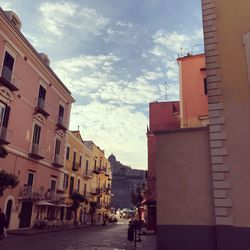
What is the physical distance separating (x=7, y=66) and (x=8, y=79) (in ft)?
3.06

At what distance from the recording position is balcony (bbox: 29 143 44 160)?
23.7 meters

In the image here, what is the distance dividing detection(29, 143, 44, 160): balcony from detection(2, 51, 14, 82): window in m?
6.11

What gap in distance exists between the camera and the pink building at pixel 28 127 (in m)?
20.5

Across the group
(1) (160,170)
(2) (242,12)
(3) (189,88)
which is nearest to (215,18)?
(2) (242,12)

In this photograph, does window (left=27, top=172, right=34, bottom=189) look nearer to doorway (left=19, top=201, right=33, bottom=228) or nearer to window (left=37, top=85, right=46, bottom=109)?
doorway (left=19, top=201, right=33, bottom=228)

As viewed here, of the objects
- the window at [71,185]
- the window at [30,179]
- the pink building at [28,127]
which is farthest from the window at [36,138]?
the window at [71,185]

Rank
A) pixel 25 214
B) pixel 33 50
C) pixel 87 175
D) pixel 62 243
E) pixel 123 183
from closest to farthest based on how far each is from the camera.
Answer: pixel 62 243
pixel 25 214
pixel 33 50
pixel 87 175
pixel 123 183

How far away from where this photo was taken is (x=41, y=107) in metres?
25.5

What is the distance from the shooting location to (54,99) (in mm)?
28531

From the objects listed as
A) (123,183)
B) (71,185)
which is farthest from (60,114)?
(123,183)

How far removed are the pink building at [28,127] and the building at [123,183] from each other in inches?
2606

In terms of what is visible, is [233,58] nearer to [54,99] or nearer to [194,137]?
[194,137]

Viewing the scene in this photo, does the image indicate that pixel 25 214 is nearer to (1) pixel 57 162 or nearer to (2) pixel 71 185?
(1) pixel 57 162

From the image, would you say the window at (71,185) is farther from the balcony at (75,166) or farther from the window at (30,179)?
the window at (30,179)
